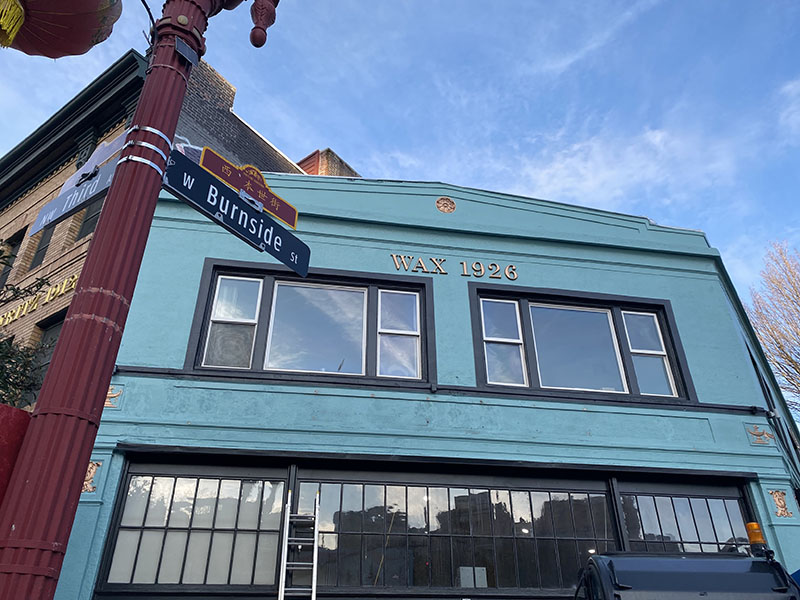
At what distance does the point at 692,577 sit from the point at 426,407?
15.7 feet

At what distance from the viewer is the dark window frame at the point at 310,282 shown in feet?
29.1

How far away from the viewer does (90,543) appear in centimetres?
732

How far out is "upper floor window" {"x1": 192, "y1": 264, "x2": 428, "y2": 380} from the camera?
30.2 ft

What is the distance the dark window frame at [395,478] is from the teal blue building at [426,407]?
0.09 feet

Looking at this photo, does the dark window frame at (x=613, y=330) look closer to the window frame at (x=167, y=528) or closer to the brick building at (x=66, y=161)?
the window frame at (x=167, y=528)

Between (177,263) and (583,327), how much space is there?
6.58 m

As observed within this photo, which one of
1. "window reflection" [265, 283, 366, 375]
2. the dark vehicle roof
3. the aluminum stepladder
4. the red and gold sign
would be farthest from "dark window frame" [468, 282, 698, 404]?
the red and gold sign

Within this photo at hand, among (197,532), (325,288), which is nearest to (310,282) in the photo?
(325,288)

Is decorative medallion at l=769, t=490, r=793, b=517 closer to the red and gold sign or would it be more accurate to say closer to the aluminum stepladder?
the aluminum stepladder

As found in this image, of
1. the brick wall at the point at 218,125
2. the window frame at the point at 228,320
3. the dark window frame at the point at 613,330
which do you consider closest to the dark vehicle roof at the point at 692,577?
the dark window frame at the point at 613,330

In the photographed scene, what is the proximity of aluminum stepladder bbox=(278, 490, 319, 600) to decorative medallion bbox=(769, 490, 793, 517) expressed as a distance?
21.3 feet

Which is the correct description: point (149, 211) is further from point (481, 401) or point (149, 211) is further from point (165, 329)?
point (481, 401)

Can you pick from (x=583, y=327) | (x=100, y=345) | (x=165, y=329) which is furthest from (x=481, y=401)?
(x=100, y=345)

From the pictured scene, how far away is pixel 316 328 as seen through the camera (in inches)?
380
